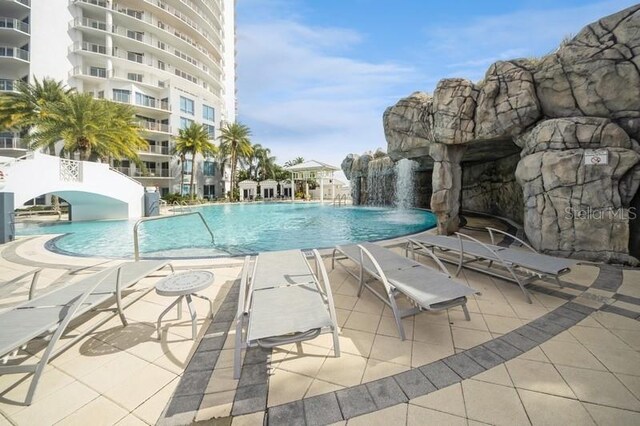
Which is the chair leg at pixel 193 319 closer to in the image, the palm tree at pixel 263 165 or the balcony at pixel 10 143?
the balcony at pixel 10 143

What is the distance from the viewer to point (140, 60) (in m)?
30.7

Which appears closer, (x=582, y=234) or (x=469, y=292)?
(x=469, y=292)

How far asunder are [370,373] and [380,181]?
80.3 ft

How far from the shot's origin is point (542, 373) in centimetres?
233

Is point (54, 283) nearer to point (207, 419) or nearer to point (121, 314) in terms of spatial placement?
point (121, 314)

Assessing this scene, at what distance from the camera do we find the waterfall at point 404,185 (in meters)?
21.5

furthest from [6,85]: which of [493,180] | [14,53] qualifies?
[493,180]

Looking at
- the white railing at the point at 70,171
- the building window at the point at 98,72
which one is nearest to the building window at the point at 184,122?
the building window at the point at 98,72

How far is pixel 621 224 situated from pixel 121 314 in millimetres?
9416

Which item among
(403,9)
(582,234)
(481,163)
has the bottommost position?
(582,234)

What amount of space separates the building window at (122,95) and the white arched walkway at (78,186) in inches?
728

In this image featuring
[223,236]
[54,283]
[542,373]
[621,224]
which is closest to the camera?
[542,373]

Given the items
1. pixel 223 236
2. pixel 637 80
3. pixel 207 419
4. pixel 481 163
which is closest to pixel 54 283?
pixel 207 419

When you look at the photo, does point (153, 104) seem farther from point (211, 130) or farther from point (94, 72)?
point (211, 130)
